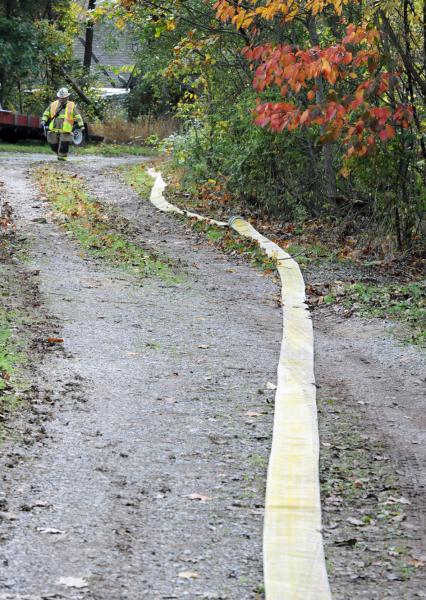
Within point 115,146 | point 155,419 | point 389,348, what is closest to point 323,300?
point 389,348

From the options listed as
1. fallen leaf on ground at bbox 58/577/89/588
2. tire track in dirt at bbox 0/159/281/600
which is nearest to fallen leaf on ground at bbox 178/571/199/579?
tire track in dirt at bbox 0/159/281/600

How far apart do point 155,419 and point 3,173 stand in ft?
51.5

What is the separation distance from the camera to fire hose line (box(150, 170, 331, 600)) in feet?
12.9

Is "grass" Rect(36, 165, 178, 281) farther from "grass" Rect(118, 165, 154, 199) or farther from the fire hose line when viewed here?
the fire hose line

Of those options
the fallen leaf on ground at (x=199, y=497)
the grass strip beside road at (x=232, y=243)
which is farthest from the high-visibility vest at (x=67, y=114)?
the fallen leaf on ground at (x=199, y=497)

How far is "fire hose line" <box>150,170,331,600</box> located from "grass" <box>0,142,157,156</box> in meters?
22.1

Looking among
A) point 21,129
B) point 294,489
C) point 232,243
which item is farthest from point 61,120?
point 294,489

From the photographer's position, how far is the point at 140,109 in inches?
1587

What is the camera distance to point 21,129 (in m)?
32.4

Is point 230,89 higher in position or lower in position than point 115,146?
higher

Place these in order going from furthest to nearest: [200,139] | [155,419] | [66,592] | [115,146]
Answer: [115,146]
[200,139]
[155,419]
[66,592]

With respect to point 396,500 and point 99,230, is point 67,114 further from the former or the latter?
point 396,500

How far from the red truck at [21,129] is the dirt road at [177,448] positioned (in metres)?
22.4

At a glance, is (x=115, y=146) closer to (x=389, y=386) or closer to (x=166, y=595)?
(x=389, y=386)
